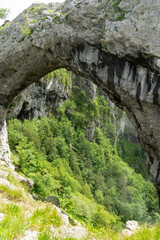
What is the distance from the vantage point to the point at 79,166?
A: 39750 mm

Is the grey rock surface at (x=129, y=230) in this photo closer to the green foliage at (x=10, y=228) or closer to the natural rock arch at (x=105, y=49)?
the natural rock arch at (x=105, y=49)

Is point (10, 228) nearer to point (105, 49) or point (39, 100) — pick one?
point (105, 49)

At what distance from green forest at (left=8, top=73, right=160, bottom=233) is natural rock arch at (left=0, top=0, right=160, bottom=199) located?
409 inches

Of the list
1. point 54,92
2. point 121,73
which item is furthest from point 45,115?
point 121,73

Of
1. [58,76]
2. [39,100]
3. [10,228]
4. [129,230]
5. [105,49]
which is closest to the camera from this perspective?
[10,228]

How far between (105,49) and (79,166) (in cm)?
3388

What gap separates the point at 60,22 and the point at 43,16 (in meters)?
1.79

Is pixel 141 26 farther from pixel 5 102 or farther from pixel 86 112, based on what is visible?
pixel 86 112

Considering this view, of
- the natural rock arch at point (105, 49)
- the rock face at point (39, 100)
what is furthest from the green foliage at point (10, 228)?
the rock face at point (39, 100)

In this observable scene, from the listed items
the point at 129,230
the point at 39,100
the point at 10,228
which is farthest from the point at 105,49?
the point at 39,100

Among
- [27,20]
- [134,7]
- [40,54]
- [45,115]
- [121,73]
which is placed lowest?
[45,115]

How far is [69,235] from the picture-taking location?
4301 millimetres

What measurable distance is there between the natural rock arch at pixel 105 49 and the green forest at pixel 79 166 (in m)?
10.4

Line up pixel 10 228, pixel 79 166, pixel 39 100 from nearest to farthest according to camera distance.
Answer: pixel 10 228 → pixel 39 100 → pixel 79 166
